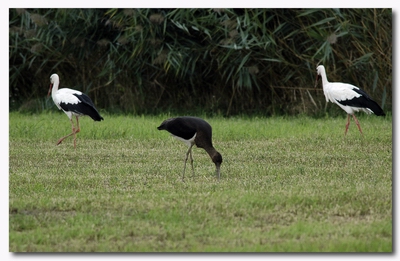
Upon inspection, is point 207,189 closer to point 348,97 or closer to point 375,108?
point 375,108

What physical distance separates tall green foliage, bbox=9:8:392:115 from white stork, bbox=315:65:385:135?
0.16 m

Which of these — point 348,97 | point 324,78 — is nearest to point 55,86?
point 324,78

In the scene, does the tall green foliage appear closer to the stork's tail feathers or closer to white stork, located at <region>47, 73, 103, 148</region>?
the stork's tail feathers

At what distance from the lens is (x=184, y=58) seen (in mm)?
9297

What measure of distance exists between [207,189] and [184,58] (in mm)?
3522

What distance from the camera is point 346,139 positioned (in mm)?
8266

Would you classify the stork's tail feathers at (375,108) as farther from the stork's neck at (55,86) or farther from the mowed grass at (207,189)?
the stork's neck at (55,86)

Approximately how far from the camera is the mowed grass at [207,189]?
4.84 m

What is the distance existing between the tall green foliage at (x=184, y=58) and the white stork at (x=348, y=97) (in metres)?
0.16

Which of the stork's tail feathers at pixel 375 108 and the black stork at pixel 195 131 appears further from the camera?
the stork's tail feathers at pixel 375 108

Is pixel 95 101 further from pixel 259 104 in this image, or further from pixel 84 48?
pixel 259 104

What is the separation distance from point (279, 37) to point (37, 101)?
2877 millimetres

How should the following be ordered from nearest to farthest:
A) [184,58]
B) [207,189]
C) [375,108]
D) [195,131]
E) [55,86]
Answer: [207,189], [195,131], [375,108], [55,86], [184,58]

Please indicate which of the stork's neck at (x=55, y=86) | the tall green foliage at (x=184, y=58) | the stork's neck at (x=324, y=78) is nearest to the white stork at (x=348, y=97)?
the stork's neck at (x=324, y=78)
